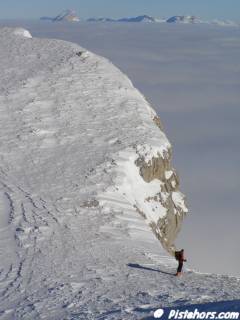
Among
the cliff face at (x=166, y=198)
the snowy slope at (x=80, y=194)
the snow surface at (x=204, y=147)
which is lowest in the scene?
the snow surface at (x=204, y=147)

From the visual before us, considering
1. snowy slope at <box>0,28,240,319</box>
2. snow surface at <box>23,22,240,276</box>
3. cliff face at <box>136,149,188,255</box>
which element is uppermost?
snowy slope at <box>0,28,240,319</box>

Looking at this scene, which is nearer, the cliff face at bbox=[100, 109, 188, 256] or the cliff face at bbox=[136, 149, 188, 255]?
the cliff face at bbox=[100, 109, 188, 256]

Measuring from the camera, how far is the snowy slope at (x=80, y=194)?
619 inches

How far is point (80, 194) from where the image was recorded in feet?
→ 83.3

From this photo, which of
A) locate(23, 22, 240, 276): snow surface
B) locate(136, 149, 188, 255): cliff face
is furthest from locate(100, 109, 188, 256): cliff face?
locate(23, 22, 240, 276): snow surface

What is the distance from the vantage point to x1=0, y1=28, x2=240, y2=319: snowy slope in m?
15.7

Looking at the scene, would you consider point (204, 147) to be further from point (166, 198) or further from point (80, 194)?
point (80, 194)

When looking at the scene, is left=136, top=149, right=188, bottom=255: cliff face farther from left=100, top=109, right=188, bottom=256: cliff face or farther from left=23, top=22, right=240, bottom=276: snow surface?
left=23, top=22, right=240, bottom=276: snow surface

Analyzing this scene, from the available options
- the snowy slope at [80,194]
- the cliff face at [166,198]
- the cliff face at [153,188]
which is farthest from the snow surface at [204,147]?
the snowy slope at [80,194]

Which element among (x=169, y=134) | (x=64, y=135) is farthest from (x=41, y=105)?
(x=169, y=134)

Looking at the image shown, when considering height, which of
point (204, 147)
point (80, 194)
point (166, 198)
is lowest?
point (204, 147)

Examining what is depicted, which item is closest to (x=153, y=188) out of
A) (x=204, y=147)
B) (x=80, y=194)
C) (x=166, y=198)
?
(x=166, y=198)

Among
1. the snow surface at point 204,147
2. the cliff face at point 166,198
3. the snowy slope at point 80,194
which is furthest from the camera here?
the snow surface at point 204,147

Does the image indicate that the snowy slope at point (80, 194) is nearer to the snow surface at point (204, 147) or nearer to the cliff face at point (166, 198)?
the cliff face at point (166, 198)
